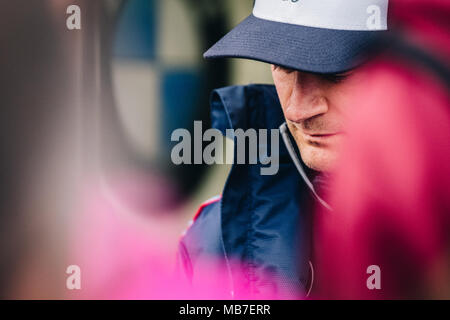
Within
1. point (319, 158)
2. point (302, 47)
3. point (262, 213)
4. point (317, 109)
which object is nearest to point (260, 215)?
point (262, 213)

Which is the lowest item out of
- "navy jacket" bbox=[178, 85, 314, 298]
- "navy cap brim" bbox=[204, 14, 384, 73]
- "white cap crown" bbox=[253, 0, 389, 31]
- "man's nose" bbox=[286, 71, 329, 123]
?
"navy jacket" bbox=[178, 85, 314, 298]

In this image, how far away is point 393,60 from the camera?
1.03m

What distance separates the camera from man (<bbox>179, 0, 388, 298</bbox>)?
94cm

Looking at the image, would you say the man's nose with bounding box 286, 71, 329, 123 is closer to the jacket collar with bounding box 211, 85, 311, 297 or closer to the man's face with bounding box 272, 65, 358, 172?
the man's face with bounding box 272, 65, 358, 172

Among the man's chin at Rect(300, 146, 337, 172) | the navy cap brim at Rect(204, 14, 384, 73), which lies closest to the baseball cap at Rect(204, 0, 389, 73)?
the navy cap brim at Rect(204, 14, 384, 73)

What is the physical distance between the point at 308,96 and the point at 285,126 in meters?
0.21

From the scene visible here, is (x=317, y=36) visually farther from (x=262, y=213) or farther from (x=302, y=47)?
(x=262, y=213)

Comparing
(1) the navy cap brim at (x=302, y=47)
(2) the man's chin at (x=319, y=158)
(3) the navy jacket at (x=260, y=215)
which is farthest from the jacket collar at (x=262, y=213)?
(1) the navy cap brim at (x=302, y=47)

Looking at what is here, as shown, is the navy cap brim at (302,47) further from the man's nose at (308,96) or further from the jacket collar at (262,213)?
the jacket collar at (262,213)

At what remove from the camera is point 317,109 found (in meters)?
1.01

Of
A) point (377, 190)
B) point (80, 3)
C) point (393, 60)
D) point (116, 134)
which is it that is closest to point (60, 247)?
point (116, 134)

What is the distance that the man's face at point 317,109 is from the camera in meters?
1.00

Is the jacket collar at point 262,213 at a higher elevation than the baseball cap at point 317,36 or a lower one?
lower
